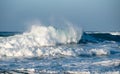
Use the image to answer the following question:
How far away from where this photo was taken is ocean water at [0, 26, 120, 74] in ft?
50.8

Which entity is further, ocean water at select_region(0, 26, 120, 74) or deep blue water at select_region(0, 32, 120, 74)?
ocean water at select_region(0, 26, 120, 74)

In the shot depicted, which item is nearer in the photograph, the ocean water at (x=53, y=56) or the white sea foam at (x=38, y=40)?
the ocean water at (x=53, y=56)

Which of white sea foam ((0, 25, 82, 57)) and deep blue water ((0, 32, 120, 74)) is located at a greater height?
white sea foam ((0, 25, 82, 57))

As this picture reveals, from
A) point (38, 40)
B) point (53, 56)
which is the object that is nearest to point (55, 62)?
point (53, 56)

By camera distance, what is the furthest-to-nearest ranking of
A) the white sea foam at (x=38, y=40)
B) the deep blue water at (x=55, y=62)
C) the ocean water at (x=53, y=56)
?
the white sea foam at (x=38, y=40) → the ocean water at (x=53, y=56) → the deep blue water at (x=55, y=62)

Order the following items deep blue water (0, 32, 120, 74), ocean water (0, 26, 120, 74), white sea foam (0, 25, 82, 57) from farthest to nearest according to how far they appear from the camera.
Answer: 1. white sea foam (0, 25, 82, 57)
2. ocean water (0, 26, 120, 74)
3. deep blue water (0, 32, 120, 74)

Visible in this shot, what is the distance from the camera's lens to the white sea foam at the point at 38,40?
22.2 m

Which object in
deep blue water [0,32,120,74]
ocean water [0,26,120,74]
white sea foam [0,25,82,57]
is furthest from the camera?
white sea foam [0,25,82,57]

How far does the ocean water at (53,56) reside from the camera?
1547cm

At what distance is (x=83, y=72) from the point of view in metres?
14.7

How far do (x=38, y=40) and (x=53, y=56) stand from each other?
10.0 metres

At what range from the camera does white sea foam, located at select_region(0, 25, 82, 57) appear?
72.8 ft

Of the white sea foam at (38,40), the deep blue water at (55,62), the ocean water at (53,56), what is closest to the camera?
the deep blue water at (55,62)

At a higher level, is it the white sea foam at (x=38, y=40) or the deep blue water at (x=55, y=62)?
the white sea foam at (x=38, y=40)
